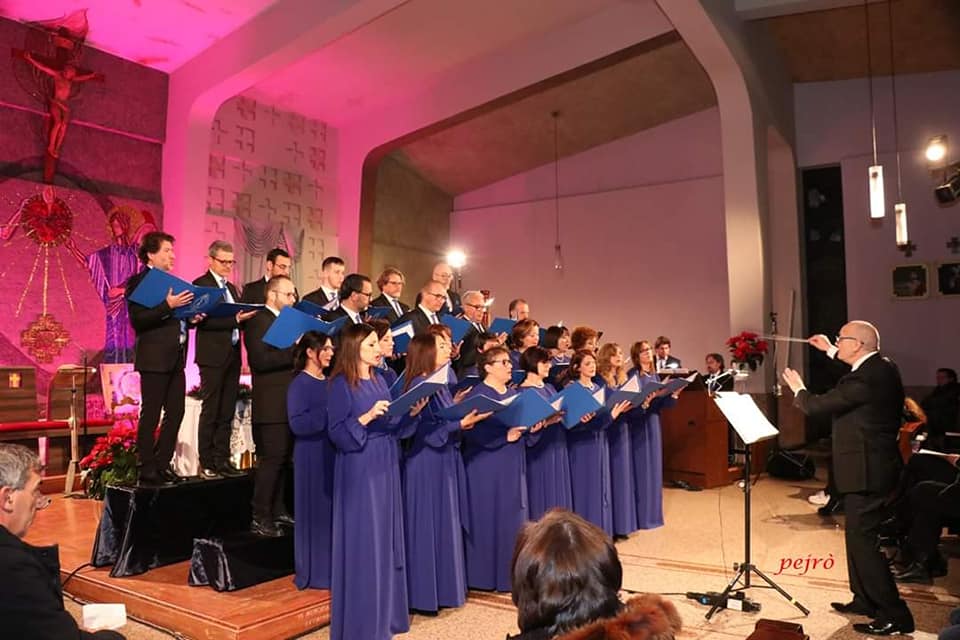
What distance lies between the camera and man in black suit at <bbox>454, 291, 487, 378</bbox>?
19.7 ft

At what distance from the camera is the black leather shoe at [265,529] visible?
4.48 metres

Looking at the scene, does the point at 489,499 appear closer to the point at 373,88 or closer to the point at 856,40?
the point at 373,88

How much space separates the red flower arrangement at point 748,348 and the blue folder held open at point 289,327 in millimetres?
6525

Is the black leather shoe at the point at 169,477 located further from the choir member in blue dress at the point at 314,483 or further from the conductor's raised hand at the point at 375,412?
the conductor's raised hand at the point at 375,412

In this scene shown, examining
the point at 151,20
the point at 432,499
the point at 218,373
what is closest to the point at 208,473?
the point at 218,373

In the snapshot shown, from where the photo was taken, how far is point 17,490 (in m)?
2.02

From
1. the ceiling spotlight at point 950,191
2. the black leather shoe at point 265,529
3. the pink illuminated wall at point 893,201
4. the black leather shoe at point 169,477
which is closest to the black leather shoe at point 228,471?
the black leather shoe at point 169,477

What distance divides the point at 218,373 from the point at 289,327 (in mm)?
1086

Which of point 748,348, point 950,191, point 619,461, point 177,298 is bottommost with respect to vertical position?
point 619,461

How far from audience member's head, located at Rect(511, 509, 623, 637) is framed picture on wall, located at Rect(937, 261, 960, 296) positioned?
36.0ft

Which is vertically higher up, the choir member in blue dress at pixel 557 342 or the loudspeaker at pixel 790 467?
the choir member in blue dress at pixel 557 342

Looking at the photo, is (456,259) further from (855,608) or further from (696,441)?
(855,608)

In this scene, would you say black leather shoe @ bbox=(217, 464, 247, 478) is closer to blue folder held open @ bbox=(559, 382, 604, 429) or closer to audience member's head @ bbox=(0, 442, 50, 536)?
blue folder held open @ bbox=(559, 382, 604, 429)

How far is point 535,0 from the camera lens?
28.2ft
